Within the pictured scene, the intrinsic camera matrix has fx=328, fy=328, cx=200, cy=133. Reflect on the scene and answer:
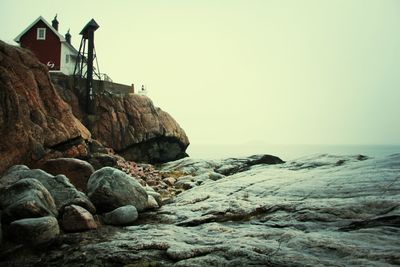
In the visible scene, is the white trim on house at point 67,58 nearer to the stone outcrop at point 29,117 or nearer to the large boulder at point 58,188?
the stone outcrop at point 29,117

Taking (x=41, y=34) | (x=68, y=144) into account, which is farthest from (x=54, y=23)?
(x=68, y=144)

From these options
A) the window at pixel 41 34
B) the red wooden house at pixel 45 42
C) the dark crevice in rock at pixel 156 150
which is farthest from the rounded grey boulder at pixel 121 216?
the window at pixel 41 34

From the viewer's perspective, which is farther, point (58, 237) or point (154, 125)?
point (154, 125)

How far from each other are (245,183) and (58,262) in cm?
852

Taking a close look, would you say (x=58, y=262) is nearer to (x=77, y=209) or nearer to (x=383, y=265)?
(x=77, y=209)

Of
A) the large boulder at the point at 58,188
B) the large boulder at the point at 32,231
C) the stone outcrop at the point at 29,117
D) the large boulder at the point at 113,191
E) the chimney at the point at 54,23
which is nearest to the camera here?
the large boulder at the point at 32,231

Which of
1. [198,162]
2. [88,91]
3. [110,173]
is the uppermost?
[88,91]

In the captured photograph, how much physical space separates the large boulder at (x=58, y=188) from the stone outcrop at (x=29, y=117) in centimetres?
314

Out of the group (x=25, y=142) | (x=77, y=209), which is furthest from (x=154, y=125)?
(x=77, y=209)

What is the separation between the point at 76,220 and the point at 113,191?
192 cm

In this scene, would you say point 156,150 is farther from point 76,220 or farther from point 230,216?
point 76,220

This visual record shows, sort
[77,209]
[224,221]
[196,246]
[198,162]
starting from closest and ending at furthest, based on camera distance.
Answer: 1. [196,246]
2. [77,209]
3. [224,221]
4. [198,162]

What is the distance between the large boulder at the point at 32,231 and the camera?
267 inches

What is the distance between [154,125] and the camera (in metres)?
34.0
